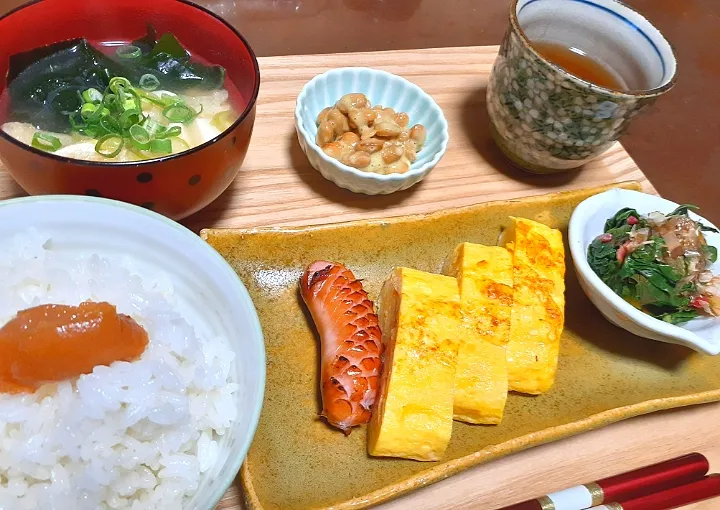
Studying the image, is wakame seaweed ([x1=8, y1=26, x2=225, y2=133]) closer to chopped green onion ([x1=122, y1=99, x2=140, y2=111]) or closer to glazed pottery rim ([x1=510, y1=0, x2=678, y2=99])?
chopped green onion ([x1=122, y1=99, x2=140, y2=111])

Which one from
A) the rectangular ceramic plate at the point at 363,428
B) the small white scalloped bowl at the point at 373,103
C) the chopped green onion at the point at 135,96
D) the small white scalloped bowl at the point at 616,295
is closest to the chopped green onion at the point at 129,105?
the chopped green onion at the point at 135,96

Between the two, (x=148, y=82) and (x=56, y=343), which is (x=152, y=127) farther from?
(x=56, y=343)

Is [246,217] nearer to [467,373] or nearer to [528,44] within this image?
[467,373]

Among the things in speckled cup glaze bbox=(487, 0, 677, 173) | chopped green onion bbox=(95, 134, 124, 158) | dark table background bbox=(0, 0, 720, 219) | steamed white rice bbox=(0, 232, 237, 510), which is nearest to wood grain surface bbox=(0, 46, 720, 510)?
speckled cup glaze bbox=(487, 0, 677, 173)

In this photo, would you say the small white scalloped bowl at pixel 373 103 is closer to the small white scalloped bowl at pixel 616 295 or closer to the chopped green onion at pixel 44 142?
the small white scalloped bowl at pixel 616 295

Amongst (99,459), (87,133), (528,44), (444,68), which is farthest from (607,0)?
(99,459)

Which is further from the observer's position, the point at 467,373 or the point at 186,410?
the point at 467,373
